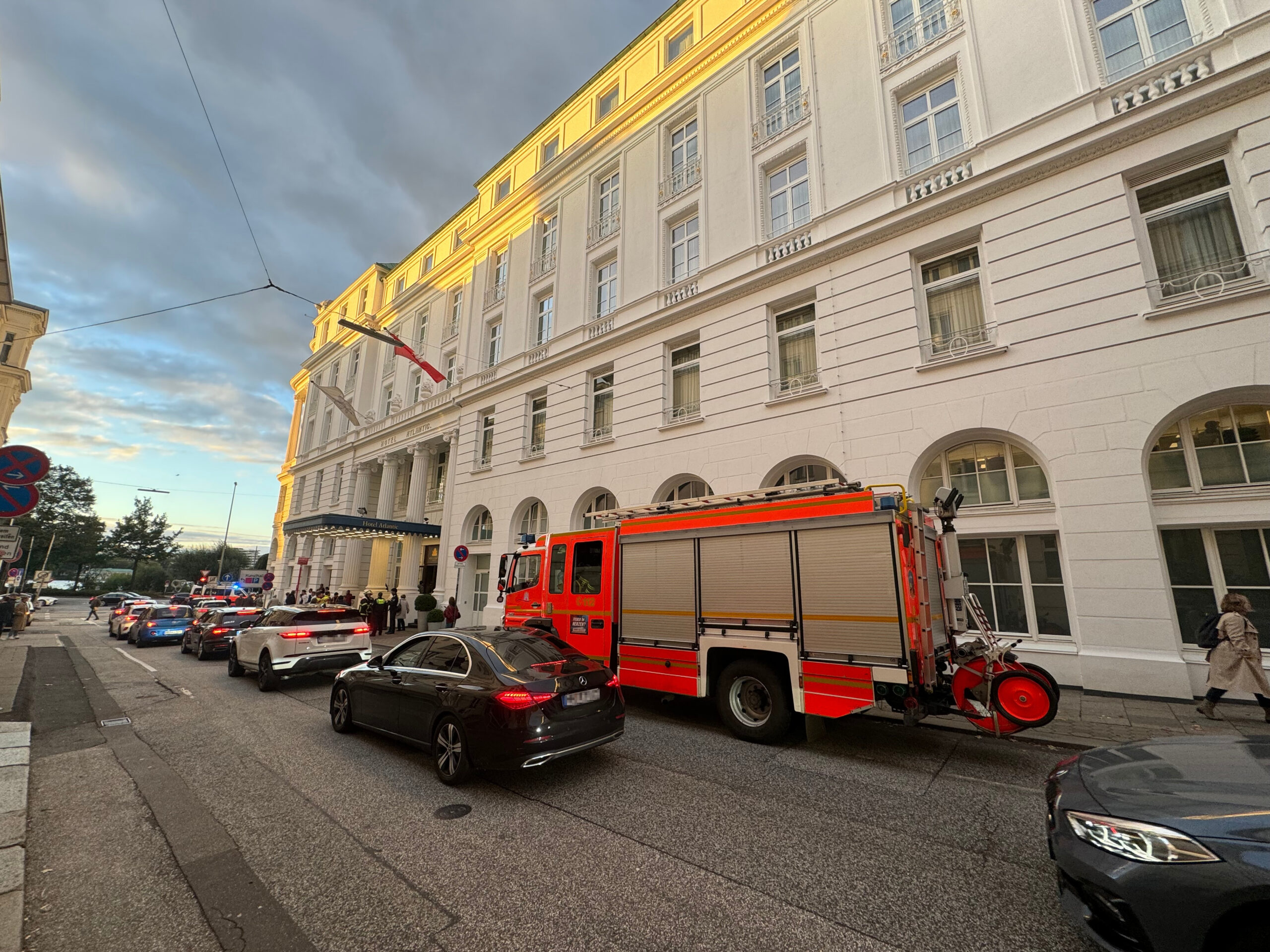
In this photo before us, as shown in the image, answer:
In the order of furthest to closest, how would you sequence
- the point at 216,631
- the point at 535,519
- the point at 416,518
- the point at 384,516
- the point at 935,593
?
the point at 384,516 → the point at 416,518 → the point at 535,519 → the point at 216,631 → the point at 935,593

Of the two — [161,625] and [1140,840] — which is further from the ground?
[1140,840]

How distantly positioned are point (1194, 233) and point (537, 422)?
60.6 feet

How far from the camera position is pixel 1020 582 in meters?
10.1

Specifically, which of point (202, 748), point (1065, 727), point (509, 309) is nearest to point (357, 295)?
point (509, 309)

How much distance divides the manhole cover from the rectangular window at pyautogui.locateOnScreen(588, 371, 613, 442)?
13879 millimetres

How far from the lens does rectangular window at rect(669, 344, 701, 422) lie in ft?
51.6

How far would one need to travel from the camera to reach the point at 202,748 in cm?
664

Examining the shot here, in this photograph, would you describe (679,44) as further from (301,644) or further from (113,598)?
(113,598)

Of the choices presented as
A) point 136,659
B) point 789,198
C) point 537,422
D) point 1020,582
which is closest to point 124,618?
point 136,659

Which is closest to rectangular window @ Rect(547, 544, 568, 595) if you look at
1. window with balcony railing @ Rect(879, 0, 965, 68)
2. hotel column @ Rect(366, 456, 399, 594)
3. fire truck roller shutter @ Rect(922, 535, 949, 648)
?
fire truck roller shutter @ Rect(922, 535, 949, 648)

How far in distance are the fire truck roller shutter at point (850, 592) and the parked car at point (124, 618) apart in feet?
83.5

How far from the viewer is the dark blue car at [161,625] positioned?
62.6 feet

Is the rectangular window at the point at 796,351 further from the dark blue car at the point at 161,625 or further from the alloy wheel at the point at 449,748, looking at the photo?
the dark blue car at the point at 161,625

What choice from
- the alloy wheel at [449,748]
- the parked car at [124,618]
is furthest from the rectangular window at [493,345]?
the alloy wheel at [449,748]
